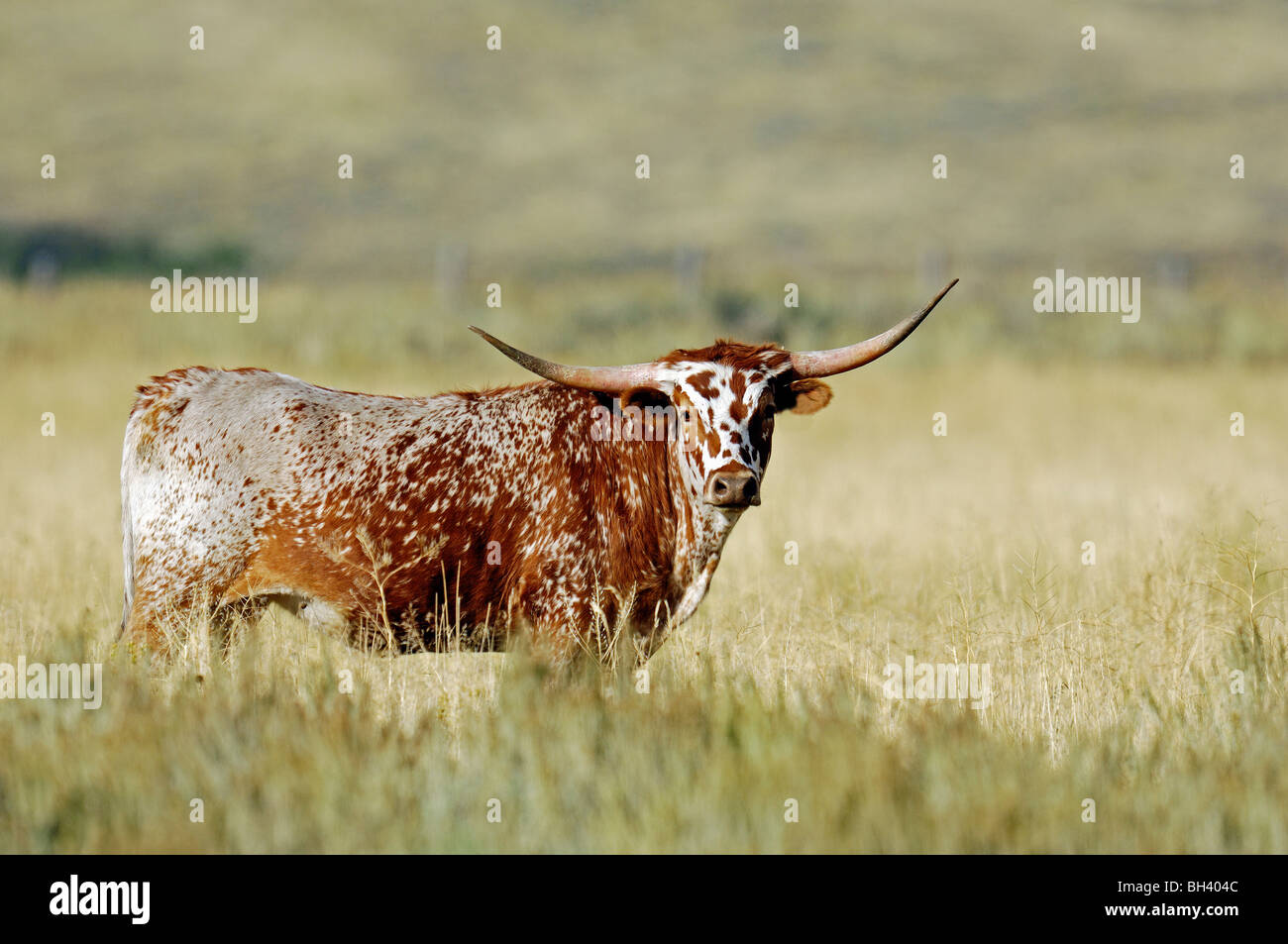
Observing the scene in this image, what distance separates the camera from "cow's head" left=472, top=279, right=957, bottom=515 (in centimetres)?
671

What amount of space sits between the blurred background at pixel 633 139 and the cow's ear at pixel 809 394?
3774cm

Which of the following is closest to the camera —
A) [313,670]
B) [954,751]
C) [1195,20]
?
[954,751]

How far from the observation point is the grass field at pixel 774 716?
4938 mm

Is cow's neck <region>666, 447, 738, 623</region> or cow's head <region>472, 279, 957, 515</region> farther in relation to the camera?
cow's neck <region>666, 447, 738, 623</region>

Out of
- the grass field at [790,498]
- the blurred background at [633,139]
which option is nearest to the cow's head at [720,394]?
the grass field at [790,498]

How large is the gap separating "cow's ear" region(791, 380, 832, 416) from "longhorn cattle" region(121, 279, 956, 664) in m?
0.09

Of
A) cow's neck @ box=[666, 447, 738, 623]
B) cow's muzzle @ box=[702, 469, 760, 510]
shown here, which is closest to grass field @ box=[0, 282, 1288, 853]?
cow's neck @ box=[666, 447, 738, 623]

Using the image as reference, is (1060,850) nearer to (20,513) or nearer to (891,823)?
(891,823)

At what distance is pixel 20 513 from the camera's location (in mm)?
13094

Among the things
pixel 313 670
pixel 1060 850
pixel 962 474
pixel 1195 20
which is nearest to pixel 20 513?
pixel 313 670

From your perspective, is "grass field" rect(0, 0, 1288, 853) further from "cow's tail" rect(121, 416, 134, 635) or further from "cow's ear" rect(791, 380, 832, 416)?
"cow's ear" rect(791, 380, 832, 416)

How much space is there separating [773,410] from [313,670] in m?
2.55

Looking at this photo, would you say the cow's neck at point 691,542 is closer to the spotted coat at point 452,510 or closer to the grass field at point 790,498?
the spotted coat at point 452,510
